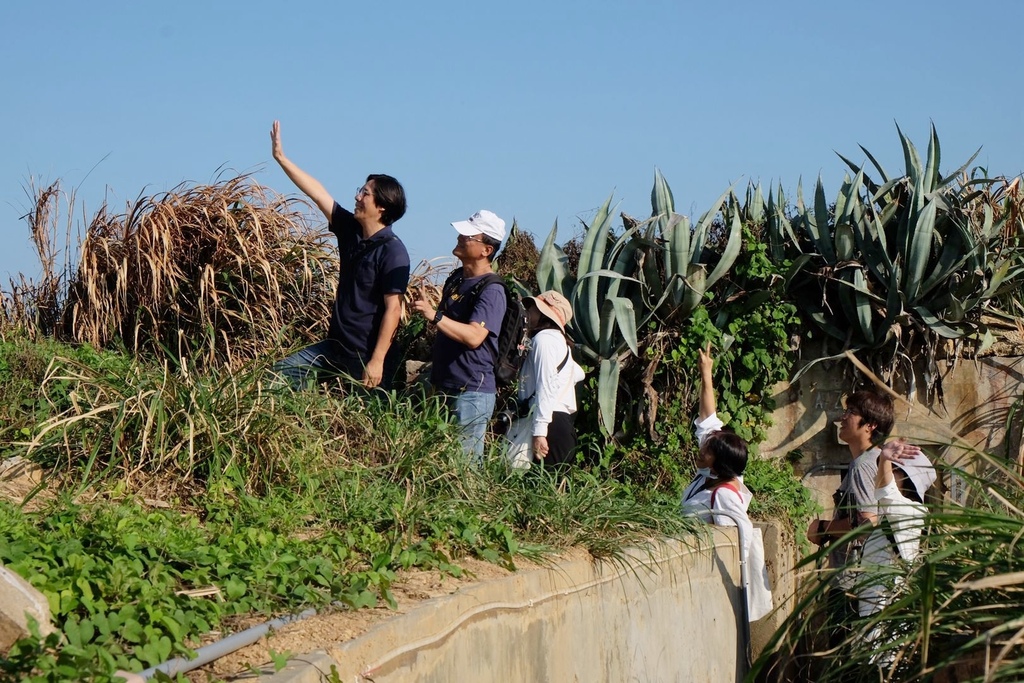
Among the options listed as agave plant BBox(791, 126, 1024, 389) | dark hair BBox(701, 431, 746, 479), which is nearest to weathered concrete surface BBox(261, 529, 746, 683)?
dark hair BBox(701, 431, 746, 479)

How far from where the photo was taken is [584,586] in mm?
5328

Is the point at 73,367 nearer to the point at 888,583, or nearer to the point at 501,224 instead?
the point at 501,224

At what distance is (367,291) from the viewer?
645cm

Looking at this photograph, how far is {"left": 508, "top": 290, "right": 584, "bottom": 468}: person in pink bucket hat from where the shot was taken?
6.73m

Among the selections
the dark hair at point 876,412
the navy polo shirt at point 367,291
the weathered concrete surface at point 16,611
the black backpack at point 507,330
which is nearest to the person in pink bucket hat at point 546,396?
the black backpack at point 507,330

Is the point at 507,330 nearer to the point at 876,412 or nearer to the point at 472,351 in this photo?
the point at 472,351

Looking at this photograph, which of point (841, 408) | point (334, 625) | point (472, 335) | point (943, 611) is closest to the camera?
point (943, 611)

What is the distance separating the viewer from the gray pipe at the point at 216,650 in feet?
10.3

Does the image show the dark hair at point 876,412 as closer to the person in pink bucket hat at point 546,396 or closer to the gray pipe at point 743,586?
the gray pipe at point 743,586

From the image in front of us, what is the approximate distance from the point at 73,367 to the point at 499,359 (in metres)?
2.35

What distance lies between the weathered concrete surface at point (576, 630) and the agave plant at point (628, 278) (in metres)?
2.03

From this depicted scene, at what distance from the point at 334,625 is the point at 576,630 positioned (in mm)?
1732

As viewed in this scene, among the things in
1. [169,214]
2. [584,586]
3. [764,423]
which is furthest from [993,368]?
[169,214]

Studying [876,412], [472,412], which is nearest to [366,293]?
[472,412]
